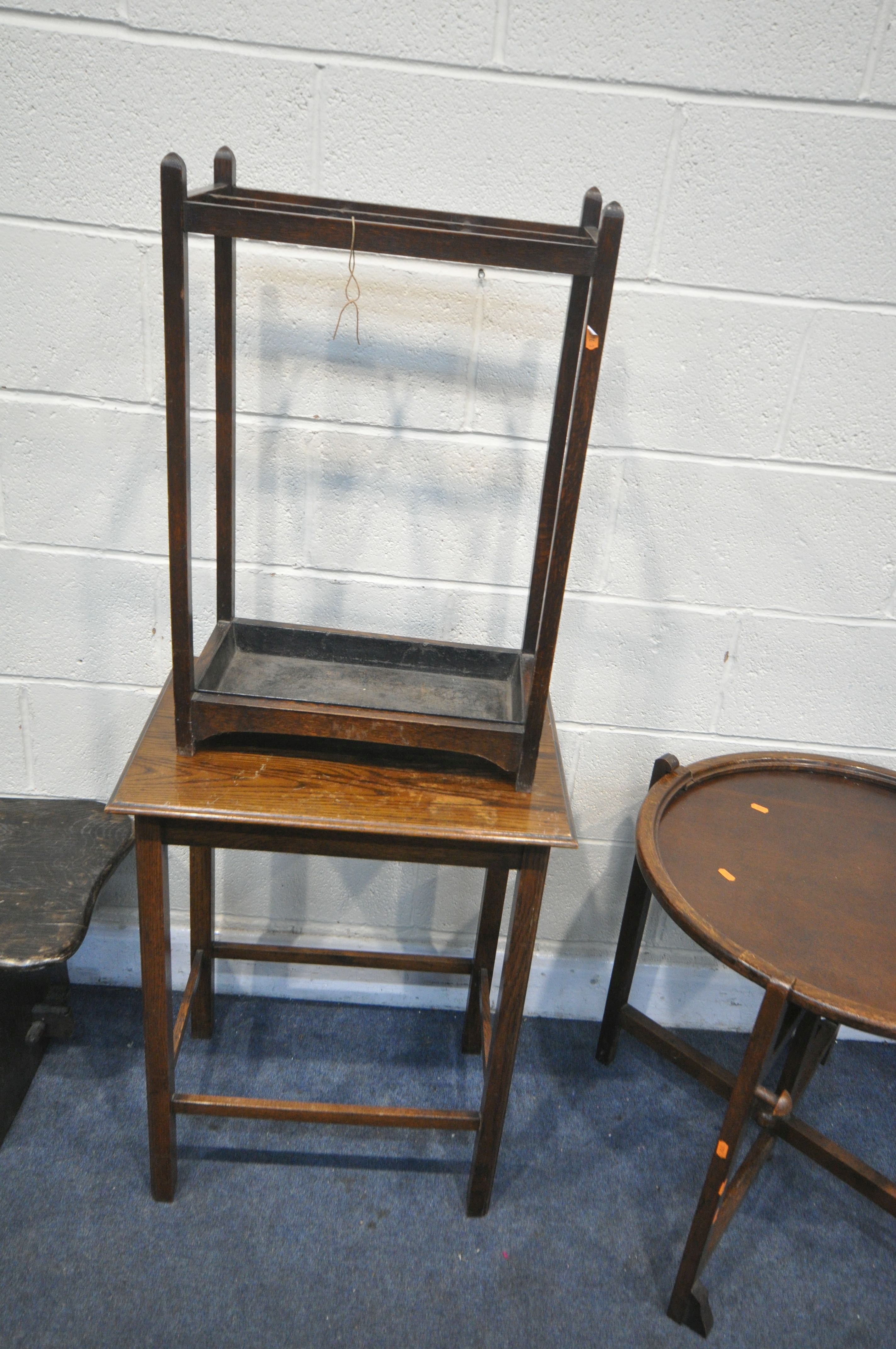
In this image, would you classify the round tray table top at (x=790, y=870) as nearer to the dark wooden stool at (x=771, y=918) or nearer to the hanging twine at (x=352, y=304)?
the dark wooden stool at (x=771, y=918)

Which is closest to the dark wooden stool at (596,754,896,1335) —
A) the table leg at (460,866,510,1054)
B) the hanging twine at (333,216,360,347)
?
the table leg at (460,866,510,1054)

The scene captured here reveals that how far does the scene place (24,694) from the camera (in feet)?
5.70

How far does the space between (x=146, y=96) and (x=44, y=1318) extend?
1782 mm

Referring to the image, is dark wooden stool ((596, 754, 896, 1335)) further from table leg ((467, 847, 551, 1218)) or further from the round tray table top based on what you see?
table leg ((467, 847, 551, 1218))

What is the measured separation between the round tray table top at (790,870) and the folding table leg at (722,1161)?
67 millimetres

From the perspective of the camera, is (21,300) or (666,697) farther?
(666,697)

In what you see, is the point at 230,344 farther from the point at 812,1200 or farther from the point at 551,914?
the point at 812,1200

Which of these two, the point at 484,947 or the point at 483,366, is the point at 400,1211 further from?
the point at 483,366

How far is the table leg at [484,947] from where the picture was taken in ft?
5.66

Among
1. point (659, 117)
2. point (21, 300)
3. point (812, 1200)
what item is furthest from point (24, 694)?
point (812, 1200)

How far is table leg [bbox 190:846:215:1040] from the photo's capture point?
173 centimetres

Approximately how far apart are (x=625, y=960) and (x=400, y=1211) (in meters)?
0.59

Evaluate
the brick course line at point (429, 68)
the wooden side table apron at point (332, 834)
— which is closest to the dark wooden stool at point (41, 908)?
the wooden side table apron at point (332, 834)

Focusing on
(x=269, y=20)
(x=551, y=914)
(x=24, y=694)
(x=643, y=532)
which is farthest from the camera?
(x=551, y=914)
